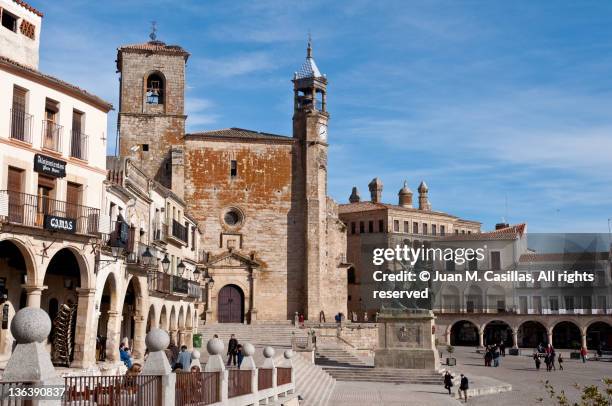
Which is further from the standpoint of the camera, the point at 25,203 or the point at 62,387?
the point at 25,203

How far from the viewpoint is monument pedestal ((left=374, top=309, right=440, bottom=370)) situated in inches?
1258

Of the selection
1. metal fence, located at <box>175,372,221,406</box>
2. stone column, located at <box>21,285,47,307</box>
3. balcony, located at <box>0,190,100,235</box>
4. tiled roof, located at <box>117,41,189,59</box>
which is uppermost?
tiled roof, located at <box>117,41,189,59</box>

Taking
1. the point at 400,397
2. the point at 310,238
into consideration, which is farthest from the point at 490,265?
the point at 400,397

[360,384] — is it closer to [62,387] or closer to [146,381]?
[146,381]

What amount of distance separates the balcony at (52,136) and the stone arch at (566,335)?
54.9 m

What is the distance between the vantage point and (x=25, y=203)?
18.8 meters

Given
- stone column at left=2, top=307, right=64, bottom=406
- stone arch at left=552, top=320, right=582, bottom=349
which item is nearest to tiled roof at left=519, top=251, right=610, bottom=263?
stone arch at left=552, top=320, right=582, bottom=349

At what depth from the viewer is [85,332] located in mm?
20172

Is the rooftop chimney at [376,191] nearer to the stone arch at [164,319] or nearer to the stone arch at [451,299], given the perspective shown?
the stone arch at [451,299]

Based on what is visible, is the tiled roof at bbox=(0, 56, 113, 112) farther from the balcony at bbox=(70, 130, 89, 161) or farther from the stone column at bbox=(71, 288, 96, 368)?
the stone column at bbox=(71, 288, 96, 368)

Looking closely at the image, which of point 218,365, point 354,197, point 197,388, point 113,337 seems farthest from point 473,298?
point 197,388

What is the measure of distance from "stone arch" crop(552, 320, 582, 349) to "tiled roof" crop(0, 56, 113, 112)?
175ft

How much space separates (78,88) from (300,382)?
11.8 meters

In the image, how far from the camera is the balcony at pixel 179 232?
36656 mm
